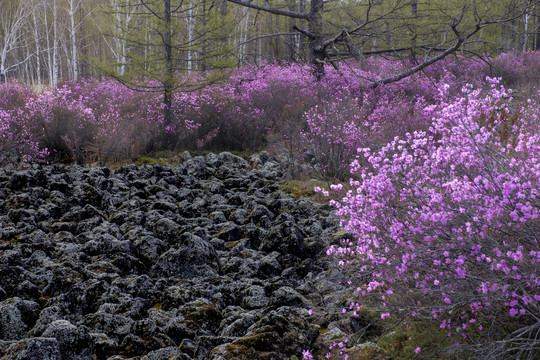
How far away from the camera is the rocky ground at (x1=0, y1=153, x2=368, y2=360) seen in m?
3.30

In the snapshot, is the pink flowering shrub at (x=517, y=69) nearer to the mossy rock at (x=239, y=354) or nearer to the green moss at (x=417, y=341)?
the green moss at (x=417, y=341)

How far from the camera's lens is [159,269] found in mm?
4578

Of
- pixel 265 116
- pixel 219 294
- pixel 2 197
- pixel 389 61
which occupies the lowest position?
pixel 219 294

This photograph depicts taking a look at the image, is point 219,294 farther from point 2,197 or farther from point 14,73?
point 14,73

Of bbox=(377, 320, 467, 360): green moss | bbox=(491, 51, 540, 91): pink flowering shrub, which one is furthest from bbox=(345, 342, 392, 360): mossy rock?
bbox=(491, 51, 540, 91): pink flowering shrub

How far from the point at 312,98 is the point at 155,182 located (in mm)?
5197

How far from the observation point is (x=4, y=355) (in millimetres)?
2982

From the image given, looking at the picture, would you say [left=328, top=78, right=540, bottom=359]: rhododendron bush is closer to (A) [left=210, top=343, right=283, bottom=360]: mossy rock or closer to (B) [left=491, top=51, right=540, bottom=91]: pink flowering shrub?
(A) [left=210, top=343, right=283, bottom=360]: mossy rock

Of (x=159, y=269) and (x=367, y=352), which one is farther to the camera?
(x=159, y=269)

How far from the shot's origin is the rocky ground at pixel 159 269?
330 cm

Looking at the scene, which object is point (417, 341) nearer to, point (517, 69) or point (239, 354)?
point (239, 354)

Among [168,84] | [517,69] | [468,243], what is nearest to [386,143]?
[168,84]

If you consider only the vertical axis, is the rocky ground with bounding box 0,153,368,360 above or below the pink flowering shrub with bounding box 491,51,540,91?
below

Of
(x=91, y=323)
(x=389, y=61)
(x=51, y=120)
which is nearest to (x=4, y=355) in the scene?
(x=91, y=323)
